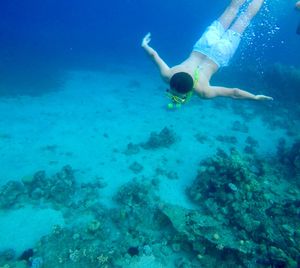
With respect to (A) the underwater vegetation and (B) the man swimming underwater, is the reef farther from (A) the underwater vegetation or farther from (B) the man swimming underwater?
(B) the man swimming underwater

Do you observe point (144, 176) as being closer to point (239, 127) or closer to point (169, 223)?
point (169, 223)

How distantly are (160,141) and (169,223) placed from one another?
17.9ft

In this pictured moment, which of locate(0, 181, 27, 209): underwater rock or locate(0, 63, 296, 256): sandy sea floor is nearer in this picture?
locate(0, 181, 27, 209): underwater rock

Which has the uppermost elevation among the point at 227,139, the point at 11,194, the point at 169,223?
the point at 11,194

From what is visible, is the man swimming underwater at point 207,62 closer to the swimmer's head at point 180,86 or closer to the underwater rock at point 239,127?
the swimmer's head at point 180,86

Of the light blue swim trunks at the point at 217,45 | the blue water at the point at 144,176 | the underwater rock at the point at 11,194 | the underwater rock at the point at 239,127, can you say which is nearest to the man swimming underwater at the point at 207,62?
the light blue swim trunks at the point at 217,45

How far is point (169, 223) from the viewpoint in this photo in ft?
31.4

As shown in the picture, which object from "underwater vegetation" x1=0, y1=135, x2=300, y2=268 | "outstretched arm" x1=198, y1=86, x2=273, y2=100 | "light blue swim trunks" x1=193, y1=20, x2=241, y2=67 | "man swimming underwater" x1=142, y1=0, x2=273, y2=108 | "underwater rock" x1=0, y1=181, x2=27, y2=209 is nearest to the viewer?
"man swimming underwater" x1=142, y1=0, x2=273, y2=108

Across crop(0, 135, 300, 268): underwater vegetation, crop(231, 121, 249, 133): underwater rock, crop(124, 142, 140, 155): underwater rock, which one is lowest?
crop(0, 135, 300, 268): underwater vegetation

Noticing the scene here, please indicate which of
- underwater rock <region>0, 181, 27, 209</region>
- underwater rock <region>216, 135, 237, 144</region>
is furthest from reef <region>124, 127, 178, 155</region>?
underwater rock <region>0, 181, 27, 209</region>

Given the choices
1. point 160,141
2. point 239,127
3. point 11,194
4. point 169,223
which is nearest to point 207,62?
point 169,223

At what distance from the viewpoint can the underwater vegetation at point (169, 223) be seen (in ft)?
27.6

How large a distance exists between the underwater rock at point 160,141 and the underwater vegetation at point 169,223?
2.81m

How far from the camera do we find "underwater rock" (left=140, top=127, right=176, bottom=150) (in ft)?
47.0
